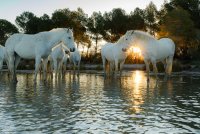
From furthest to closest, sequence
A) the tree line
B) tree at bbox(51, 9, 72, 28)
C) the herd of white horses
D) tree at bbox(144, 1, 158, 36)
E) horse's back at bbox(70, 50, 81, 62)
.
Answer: tree at bbox(144, 1, 158, 36)
tree at bbox(51, 9, 72, 28)
the tree line
horse's back at bbox(70, 50, 81, 62)
the herd of white horses

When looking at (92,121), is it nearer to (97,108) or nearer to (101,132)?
(101,132)

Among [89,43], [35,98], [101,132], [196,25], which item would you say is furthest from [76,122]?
[89,43]

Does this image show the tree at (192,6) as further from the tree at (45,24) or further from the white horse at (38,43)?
the white horse at (38,43)

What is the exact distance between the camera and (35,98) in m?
12.5

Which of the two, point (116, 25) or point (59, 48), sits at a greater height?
point (116, 25)

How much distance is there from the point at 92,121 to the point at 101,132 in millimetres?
1131

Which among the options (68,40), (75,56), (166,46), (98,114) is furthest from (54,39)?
(75,56)

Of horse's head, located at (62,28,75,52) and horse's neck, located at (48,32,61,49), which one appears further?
horse's neck, located at (48,32,61,49)

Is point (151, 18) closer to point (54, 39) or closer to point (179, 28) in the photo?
point (179, 28)

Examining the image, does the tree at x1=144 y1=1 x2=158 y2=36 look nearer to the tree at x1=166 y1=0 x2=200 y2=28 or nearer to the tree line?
the tree line

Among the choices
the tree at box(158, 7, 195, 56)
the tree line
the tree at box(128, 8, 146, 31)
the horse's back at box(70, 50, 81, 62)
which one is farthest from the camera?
the tree at box(128, 8, 146, 31)

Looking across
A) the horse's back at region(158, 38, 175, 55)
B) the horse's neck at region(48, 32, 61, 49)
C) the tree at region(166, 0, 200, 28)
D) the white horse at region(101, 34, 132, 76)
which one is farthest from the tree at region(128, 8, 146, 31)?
the horse's neck at region(48, 32, 61, 49)

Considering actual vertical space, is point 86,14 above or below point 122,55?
above

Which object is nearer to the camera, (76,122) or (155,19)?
(76,122)
